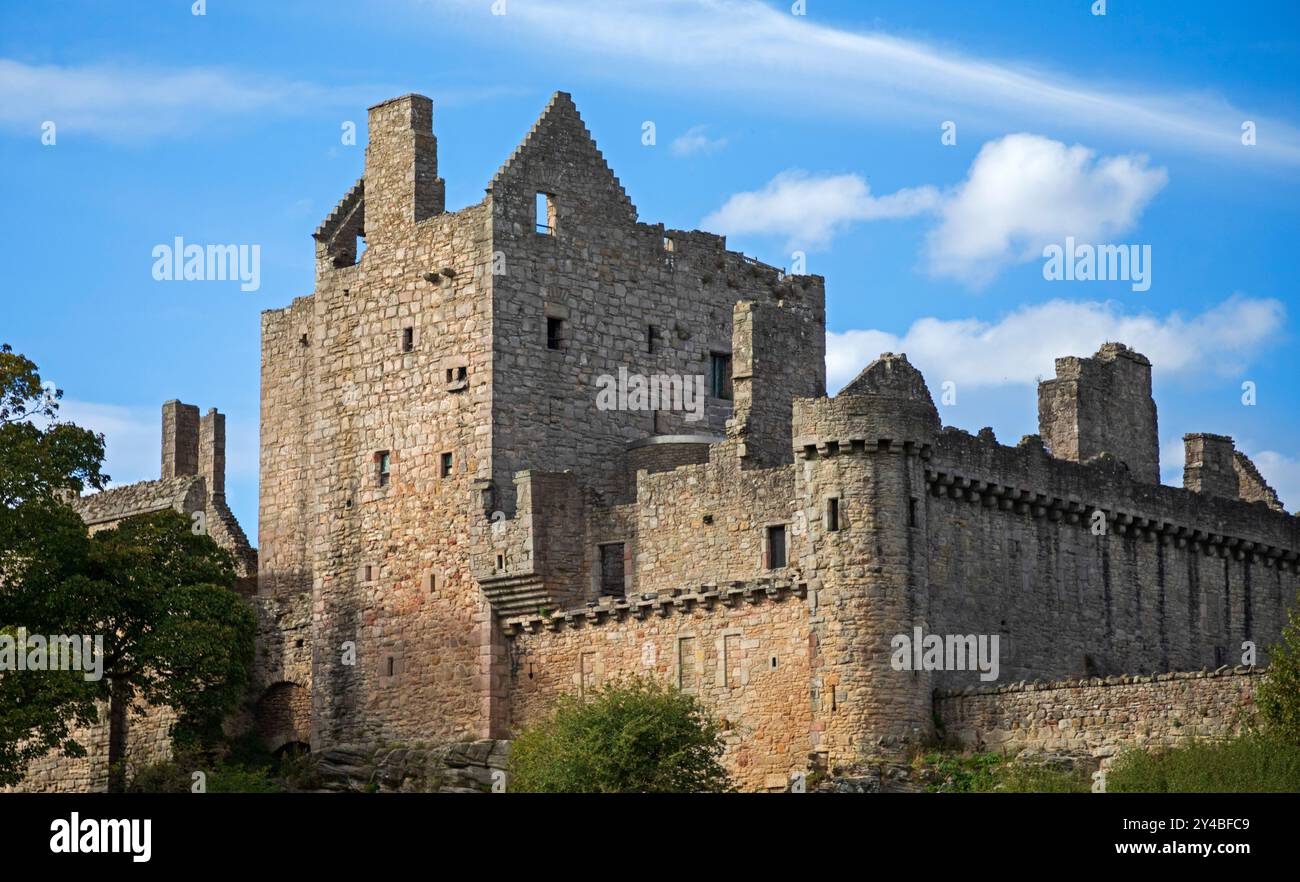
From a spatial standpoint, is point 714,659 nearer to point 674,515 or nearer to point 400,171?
point 674,515

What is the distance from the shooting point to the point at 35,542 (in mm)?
60531

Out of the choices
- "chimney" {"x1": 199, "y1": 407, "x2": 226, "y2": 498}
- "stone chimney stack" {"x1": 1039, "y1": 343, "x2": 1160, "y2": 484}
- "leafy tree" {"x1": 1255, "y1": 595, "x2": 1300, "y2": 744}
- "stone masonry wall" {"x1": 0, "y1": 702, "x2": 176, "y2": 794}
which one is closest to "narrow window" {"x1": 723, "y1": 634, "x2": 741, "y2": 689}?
"stone chimney stack" {"x1": 1039, "y1": 343, "x2": 1160, "y2": 484}

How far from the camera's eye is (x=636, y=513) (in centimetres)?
6219

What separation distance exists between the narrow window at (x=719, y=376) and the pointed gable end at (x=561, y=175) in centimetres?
427

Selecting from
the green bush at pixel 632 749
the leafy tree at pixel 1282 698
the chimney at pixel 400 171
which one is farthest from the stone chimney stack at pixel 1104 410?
the chimney at pixel 400 171

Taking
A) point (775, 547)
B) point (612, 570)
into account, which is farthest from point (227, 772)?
point (775, 547)

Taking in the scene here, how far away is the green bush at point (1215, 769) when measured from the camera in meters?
48.2

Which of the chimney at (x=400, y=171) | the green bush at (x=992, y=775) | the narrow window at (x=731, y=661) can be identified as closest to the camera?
the green bush at (x=992, y=775)

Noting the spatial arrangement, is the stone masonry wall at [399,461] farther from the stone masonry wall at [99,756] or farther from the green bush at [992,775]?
the green bush at [992,775]

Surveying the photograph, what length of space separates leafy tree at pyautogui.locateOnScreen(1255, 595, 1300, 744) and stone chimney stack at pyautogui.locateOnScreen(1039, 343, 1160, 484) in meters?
13.7

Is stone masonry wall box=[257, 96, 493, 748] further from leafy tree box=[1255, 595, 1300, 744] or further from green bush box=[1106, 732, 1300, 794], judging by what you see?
leafy tree box=[1255, 595, 1300, 744]
